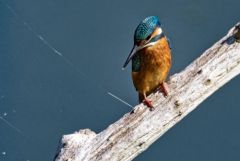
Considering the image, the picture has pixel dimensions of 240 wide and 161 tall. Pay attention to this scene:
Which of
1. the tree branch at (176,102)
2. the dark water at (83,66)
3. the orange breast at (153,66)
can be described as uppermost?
the dark water at (83,66)

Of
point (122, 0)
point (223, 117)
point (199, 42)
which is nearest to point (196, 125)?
point (223, 117)

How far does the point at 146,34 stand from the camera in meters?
3.38

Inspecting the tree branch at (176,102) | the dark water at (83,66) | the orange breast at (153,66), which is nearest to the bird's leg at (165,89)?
the tree branch at (176,102)

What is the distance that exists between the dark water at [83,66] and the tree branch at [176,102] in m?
1.29

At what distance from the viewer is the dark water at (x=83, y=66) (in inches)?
179

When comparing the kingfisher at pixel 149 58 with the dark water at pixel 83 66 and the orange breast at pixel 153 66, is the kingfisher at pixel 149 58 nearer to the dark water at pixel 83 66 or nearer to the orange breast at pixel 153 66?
the orange breast at pixel 153 66

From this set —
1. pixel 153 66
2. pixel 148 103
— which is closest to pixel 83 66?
pixel 153 66

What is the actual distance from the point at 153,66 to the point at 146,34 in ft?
0.57

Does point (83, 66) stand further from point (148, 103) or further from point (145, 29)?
point (148, 103)

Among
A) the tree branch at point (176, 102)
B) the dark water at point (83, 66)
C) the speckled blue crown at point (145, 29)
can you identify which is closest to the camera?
the tree branch at point (176, 102)

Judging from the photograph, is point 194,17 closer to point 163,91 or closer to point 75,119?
point 75,119

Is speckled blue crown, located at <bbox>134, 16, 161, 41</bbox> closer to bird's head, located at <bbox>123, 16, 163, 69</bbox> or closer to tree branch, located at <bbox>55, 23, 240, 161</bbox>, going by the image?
bird's head, located at <bbox>123, 16, 163, 69</bbox>

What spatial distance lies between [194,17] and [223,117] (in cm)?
56

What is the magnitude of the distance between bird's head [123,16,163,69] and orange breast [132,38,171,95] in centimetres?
3
